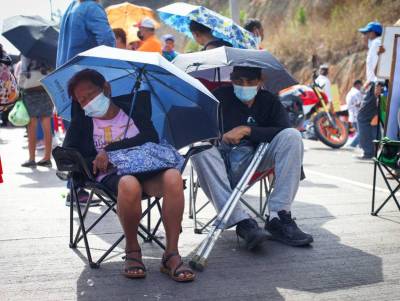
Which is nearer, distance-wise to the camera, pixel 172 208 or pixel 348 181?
pixel 172 208

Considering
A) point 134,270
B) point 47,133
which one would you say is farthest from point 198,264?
point 47,133

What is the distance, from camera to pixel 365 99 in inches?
460

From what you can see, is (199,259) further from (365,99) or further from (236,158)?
(365,99)

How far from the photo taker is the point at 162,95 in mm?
5320

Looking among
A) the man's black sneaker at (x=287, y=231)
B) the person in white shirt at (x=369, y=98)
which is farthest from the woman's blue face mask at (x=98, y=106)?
the person in white shirt at (x=369, y=98)

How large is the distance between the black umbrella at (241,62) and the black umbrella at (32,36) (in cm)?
408

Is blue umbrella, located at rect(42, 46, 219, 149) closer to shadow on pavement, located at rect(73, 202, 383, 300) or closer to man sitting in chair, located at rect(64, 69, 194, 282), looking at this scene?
man sitting in chair, located at rect(64, 69, 194, 282)

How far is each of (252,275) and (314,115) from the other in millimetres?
10235

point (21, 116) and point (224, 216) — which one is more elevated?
point (224, 216)

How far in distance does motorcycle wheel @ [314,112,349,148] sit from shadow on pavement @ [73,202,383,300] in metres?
8.62

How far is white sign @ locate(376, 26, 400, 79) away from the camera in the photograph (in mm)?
7016

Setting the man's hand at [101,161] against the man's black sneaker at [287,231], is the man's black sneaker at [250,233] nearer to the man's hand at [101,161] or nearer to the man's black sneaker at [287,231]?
the man's black sneaker at [287,231]

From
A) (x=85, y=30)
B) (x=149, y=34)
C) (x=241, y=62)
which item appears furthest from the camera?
(x=149, y=34)

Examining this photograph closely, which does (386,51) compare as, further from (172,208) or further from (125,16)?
(125,16)
